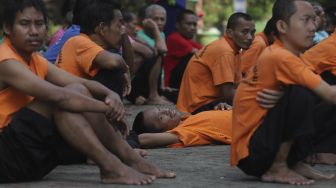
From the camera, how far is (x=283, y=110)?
5.91m

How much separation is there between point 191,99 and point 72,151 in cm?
296

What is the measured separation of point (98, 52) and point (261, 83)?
1.50m

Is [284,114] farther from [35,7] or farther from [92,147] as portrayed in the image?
[35,7]

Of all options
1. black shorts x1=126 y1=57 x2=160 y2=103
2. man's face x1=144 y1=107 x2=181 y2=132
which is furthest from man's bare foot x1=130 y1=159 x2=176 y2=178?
black shorts x1=126 y1=57 x2=160 y2=103

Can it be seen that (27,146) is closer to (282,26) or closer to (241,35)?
(282,26)

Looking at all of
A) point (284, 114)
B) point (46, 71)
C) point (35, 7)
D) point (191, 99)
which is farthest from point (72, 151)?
point (191, 99)

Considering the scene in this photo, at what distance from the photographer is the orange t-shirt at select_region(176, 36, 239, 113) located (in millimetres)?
9188

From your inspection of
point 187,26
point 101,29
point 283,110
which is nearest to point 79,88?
point 283,110

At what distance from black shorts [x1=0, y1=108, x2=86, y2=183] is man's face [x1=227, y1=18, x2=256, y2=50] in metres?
3.94

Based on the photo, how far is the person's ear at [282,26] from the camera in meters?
6.20

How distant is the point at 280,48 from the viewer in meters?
6.12

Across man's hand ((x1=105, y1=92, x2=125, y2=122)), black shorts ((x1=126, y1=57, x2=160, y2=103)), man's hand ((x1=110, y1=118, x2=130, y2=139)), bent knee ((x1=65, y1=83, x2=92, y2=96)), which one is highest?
bent knee ((x1=65, y1=83, x2=92, y2=96))

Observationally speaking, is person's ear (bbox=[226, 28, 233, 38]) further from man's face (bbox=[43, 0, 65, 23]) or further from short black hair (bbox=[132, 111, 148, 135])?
man's face (bbox=[43, 0, 65, 23])

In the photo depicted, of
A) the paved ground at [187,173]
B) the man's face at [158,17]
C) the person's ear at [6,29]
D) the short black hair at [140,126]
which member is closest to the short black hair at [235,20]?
the short black hair at [140,126]
